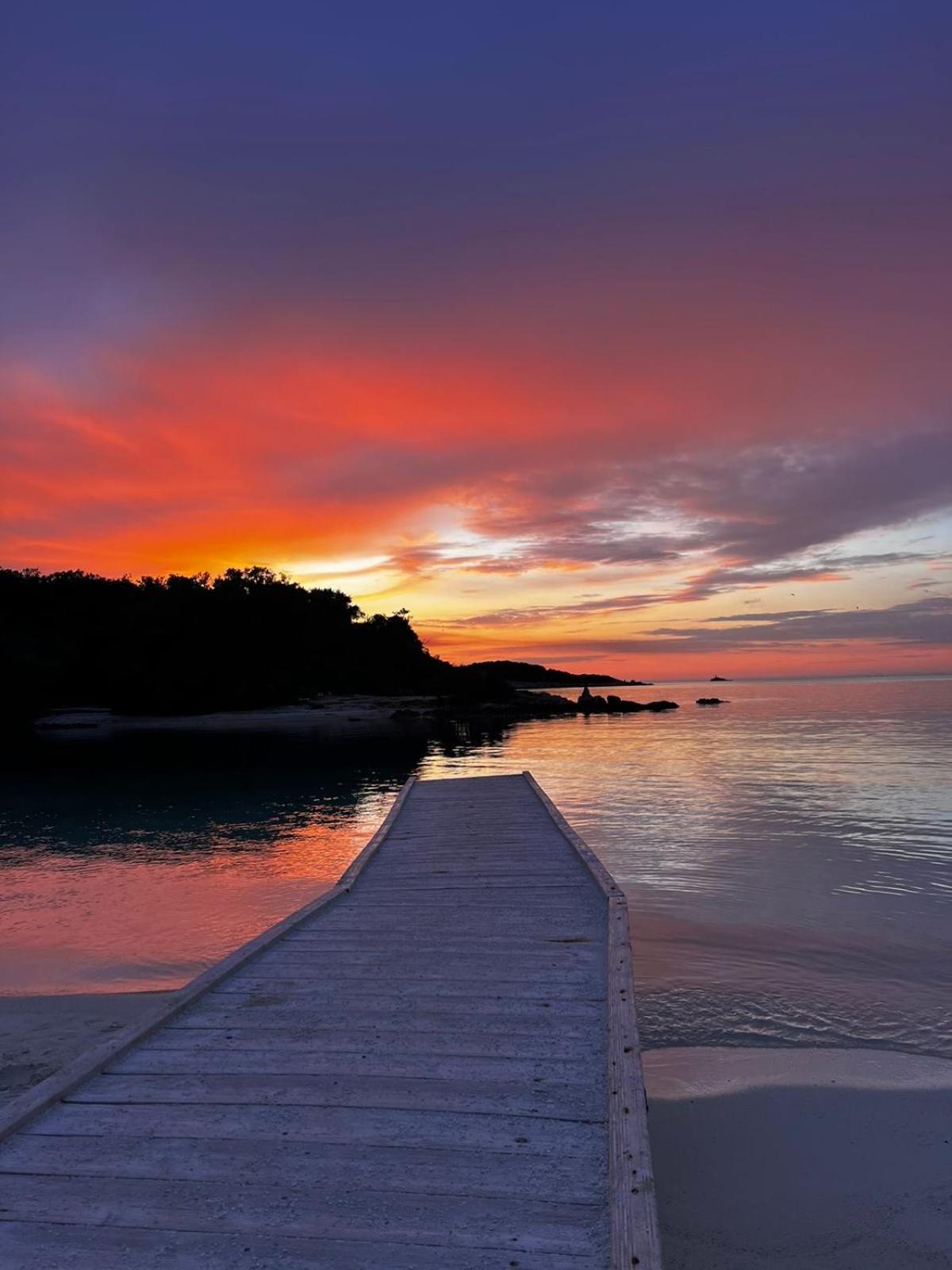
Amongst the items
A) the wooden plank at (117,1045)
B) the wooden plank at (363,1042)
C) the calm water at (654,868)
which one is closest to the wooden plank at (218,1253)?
the wooden plank at (117,1045)

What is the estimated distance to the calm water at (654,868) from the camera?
9445 millimetres

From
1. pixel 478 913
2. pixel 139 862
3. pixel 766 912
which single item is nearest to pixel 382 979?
pixel 478 913

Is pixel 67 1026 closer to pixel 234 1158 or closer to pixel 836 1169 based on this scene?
pixel 234 1158

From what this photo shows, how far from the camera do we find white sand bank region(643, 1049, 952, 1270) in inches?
190

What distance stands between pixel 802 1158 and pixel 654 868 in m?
10.8

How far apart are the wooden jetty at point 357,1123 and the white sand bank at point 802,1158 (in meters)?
1.21

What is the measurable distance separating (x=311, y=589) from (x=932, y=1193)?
112m

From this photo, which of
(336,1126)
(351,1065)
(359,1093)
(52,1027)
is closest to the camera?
(336,1126)

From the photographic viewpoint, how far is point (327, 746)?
157 feet

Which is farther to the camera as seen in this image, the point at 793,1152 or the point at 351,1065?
the point at 793,1152

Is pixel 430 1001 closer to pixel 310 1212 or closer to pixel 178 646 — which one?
pixel 310 1212

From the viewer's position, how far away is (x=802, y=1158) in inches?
226

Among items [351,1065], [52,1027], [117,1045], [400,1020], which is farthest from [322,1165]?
[52,1027]

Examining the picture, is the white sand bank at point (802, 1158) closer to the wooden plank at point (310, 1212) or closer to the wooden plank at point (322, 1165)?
the wooden plank at point (322, 1165)
